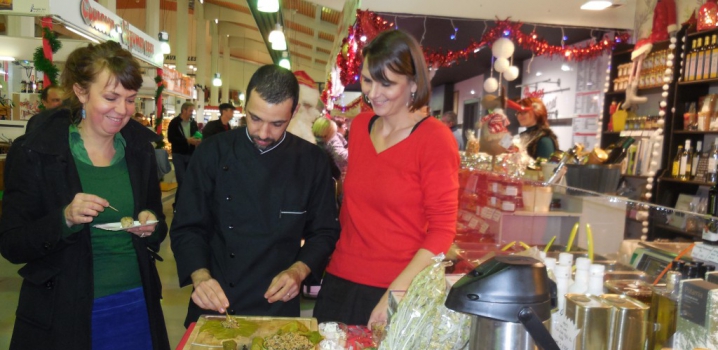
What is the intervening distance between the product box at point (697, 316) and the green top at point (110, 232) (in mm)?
1705

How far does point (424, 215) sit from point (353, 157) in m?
0.33

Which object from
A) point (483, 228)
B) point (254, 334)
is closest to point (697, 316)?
point (254, 334)

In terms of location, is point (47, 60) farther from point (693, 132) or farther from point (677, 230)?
point (693, 132)

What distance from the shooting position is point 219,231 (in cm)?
177

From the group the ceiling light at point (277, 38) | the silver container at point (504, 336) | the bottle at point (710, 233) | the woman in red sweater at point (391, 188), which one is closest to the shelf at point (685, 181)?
the bottle at point (710, 233)

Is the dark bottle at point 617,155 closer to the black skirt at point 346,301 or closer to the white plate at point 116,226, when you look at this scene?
the black skirt at point 346,301

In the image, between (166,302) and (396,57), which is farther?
(166,302)

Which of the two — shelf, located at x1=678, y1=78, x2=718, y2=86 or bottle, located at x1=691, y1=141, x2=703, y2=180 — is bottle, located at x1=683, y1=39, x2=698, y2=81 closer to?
shelf, located at x1=678, y1=78, x2=718, y2=86

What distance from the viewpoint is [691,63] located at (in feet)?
17.1

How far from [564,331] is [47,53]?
5962 millimetres

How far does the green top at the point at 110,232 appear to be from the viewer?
6.06 feet

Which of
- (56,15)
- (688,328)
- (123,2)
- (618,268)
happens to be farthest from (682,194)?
(123,2)

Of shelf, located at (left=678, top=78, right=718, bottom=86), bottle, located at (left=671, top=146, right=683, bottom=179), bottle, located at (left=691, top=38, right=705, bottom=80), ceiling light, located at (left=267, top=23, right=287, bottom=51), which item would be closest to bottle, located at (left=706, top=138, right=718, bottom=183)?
bottle, located at (left=671, top=146, right=683, bottom=179)

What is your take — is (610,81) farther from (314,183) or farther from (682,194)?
(314,183)
